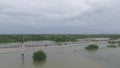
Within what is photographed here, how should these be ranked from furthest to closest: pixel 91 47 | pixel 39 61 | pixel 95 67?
pixel 91 47, pixel 39 61, pixel 95 67

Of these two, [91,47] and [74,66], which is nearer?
[74,66]

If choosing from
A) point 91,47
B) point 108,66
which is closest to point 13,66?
point 108,66

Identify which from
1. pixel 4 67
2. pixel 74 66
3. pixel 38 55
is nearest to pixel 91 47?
pixel 38 55

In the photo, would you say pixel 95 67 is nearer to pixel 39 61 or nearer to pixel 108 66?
pixel 108 66

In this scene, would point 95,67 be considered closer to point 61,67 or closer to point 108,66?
point 108,66

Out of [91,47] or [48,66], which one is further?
[91,47]

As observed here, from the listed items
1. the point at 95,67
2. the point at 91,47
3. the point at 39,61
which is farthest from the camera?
the point at 91,47

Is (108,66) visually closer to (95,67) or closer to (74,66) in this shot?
(95,67)
